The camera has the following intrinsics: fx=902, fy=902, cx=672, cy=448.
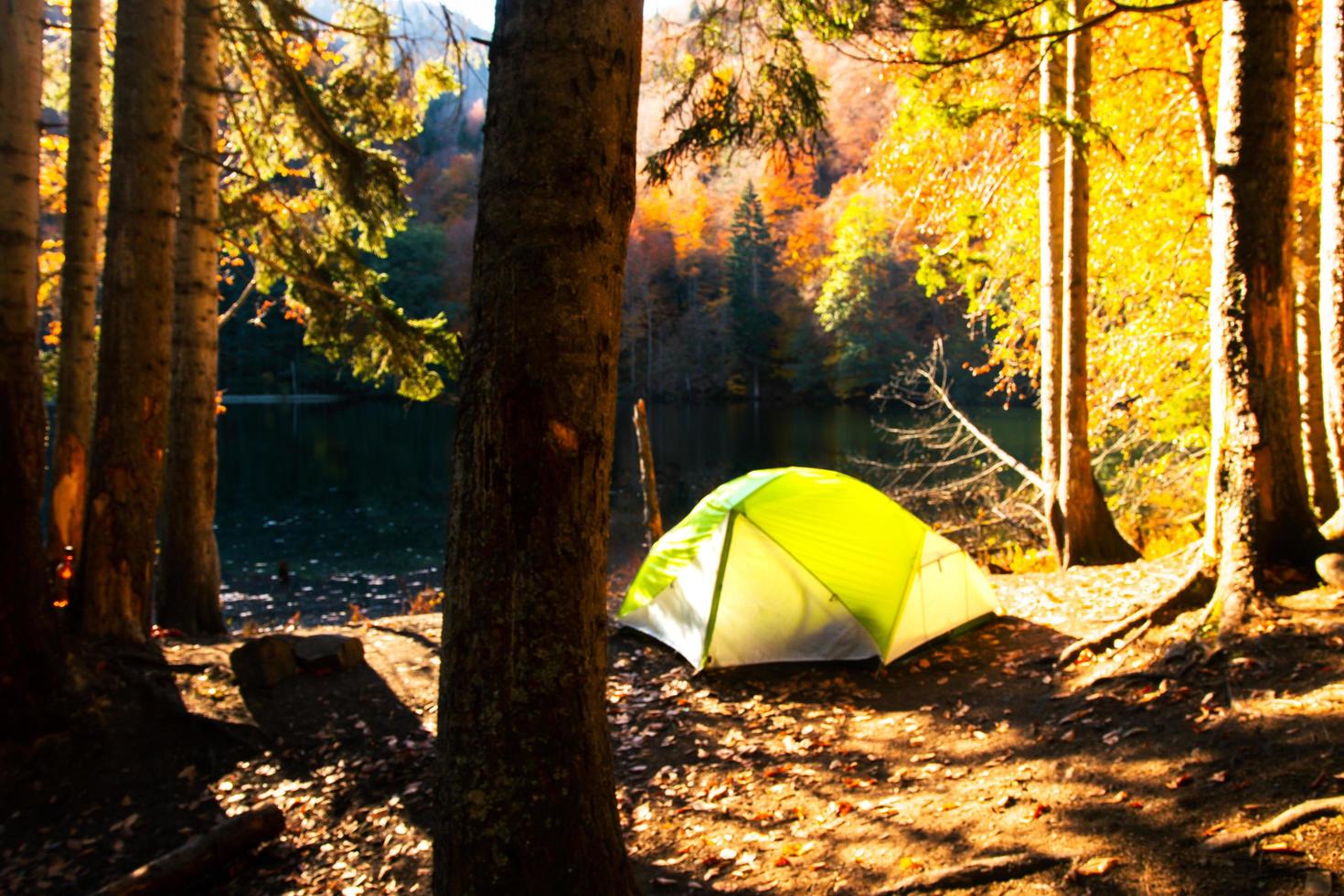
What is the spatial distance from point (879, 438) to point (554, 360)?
2798 centimetres

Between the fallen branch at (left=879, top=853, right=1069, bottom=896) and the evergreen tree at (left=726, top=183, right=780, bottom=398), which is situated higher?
the evergreen tree at (left=726, top=183, right=780, bottom=398)

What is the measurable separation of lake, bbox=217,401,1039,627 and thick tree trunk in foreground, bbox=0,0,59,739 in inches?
160

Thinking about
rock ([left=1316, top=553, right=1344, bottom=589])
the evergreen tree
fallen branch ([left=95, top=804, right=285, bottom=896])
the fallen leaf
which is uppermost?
the evergreen tree

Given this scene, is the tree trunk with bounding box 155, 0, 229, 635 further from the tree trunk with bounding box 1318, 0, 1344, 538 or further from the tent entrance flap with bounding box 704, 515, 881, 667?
the tree trunk with bounding box 1318, 0, 1344, 538

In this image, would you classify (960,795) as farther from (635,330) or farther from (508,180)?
(635,330)

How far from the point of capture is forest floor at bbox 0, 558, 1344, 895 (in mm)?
3037

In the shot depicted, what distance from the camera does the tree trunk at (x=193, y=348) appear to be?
6.93m

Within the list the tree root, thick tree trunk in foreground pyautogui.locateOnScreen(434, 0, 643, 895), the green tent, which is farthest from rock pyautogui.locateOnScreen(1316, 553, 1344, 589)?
thick tree trunk in foreground pyautogui.locateOnScreen(434, 0, 643, 895)

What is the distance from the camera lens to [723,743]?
17.2 feet

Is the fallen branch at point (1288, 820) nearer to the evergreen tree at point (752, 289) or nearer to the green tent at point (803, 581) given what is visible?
the green tent at point (803, 581)

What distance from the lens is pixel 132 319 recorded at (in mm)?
5691

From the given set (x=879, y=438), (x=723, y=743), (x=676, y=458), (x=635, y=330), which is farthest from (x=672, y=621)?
(x=635, y=330)

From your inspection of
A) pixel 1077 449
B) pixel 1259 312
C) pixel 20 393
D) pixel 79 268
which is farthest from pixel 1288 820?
pixel 79 268

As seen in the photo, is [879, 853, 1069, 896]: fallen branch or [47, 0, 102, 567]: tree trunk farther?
[47, 0, 102, 567]: tree trunk
